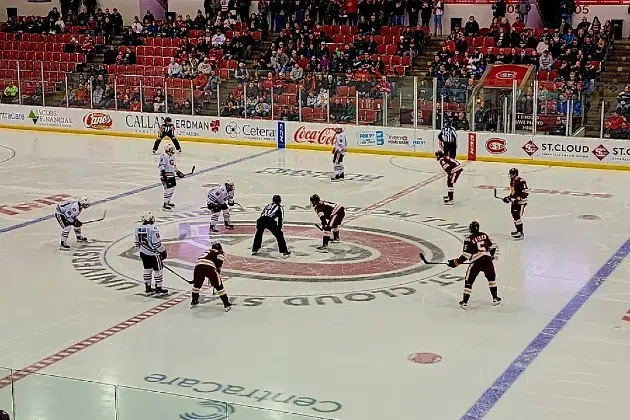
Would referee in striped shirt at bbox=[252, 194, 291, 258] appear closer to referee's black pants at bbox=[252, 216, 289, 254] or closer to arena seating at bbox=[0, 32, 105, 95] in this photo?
referee's black pants at bbox=[252, 216, 289, 254]

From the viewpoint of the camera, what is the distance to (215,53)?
104ft

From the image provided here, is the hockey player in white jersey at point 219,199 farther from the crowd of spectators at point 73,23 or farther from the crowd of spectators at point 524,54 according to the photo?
the crowd of spectators at point 73,23

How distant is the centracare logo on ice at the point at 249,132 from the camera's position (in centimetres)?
2794

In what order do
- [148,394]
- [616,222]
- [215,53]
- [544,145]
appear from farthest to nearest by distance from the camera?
[215,53]
[544,145]
[616,222]
[148,394]

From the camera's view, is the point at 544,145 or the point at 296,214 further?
the point at 544,145

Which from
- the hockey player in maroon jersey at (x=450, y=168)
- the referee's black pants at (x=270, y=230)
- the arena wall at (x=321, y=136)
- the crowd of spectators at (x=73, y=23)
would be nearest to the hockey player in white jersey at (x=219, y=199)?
the referee's black pants at (x=270, y=230)

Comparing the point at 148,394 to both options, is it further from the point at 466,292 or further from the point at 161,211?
the point at 161,211

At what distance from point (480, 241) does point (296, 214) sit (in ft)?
21.4

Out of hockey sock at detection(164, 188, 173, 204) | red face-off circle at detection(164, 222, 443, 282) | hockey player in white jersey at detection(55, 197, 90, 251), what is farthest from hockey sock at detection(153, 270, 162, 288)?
hockey sock at detection(164, 188, 173, 204)

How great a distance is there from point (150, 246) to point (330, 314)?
2.44 m

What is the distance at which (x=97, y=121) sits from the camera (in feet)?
100

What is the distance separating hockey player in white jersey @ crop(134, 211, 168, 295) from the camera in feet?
46.2

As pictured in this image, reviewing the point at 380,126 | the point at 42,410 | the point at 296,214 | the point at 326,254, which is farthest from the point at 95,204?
the point at 42,410

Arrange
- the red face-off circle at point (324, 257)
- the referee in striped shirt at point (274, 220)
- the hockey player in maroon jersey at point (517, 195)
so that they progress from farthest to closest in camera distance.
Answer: the hockey player in maroon jersey at point (517, 195)
the referee in striped shirt at point (274, 220)
the red face-off circle at point (324, 257)
